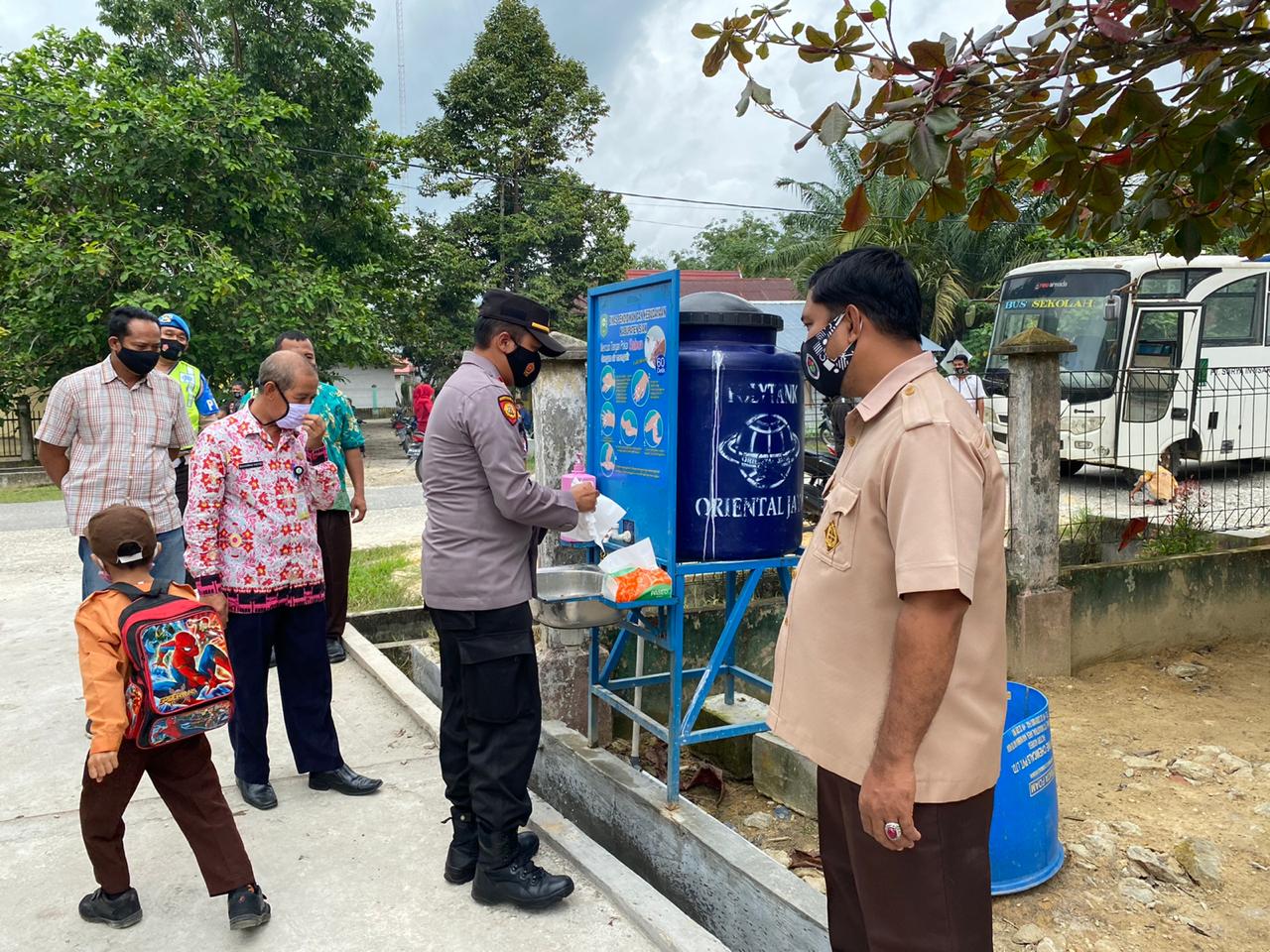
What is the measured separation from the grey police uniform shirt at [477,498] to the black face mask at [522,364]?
0.08 metres

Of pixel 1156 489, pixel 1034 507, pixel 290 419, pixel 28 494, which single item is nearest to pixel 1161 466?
pixel 1156 489

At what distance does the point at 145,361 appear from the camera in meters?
4.10

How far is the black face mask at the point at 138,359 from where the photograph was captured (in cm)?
406

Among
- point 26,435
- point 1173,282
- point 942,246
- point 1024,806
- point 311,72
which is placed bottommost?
point 1024,806

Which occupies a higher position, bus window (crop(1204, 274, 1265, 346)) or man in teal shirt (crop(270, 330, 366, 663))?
bus window (crop(1204, 274, 1265, 346))

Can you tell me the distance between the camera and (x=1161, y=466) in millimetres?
7703

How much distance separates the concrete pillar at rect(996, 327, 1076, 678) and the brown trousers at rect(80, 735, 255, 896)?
4623 mm

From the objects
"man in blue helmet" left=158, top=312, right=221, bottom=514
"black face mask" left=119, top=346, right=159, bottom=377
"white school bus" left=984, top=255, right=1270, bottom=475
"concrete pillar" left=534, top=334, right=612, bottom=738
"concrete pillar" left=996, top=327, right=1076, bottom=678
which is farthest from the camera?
"white school bus" left=984, top=255, right=1270, bottom=475

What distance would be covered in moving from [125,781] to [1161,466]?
7.64 meters

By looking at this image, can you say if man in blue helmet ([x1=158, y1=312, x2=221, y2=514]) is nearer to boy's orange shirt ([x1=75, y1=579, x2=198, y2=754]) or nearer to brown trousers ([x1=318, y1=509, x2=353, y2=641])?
brown trousers ([x1=318, y1=509, x2=353, y2=641])

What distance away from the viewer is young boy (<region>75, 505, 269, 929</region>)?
105 inches

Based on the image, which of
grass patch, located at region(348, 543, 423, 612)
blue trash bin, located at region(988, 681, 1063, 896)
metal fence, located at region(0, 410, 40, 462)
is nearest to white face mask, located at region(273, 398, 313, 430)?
blue trash bin, located at region(988, 681, 1063, 896)

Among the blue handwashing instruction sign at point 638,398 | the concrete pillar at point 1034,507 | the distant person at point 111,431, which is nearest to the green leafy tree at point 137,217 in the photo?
the distant person at point 111,431

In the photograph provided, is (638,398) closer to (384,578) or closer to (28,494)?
(384,578)
